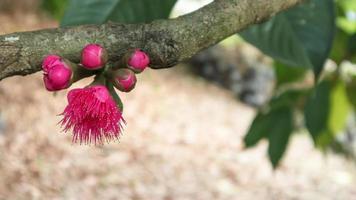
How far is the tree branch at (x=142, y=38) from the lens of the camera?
0.44 meters

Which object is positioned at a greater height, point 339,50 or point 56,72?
point 56,72

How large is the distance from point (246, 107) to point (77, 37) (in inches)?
150

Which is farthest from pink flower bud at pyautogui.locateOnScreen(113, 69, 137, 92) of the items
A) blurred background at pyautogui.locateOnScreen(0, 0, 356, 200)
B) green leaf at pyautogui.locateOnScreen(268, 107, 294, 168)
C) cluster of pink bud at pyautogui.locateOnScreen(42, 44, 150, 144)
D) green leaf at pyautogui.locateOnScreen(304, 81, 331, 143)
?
blurred background at pyautogui.locateOnScreen(0, 0, 356, 200)

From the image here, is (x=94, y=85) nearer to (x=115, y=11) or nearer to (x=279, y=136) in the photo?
(x=115, y=11)

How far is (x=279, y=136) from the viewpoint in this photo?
1.43 meters

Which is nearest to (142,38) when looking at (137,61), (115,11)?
(137,61)

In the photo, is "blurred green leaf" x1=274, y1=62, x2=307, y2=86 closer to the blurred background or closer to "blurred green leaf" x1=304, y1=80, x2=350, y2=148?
"blurred green leaf" x1=304, y1=80, x2=350, y2=148

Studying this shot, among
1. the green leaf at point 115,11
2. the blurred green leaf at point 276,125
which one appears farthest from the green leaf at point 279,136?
the green leaf at point 115,11

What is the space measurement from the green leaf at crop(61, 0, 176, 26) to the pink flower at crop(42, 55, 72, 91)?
0.44 metres

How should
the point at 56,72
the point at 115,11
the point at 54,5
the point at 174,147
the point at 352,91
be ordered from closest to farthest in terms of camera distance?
the point at 56,72 < the point at 115,11 < the point at 352,91 < the point at 54,5 < the point at 174,147

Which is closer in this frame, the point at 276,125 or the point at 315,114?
the point at 315,114

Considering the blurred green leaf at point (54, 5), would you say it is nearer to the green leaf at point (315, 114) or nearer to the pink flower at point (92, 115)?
the green leaf at point (315, 114)

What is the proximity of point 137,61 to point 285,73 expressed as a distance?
3.45 feet

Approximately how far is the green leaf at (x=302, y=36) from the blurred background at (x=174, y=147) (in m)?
1.06
